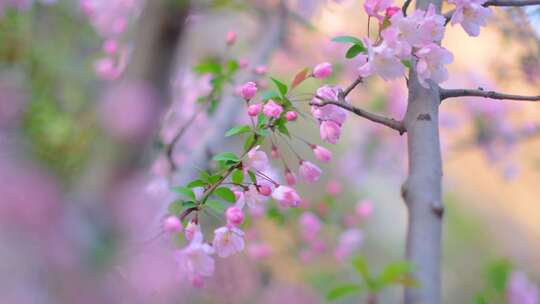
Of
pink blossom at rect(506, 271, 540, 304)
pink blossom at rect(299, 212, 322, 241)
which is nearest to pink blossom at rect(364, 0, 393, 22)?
pink blossom at rect(506, 271, 540, 304)

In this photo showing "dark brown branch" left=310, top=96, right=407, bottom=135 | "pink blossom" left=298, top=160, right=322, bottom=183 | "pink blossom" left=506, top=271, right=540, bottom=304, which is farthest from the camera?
"pink blossom" left=506, top=271, right=540, bottom=304

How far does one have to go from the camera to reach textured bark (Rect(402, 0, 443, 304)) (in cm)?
53

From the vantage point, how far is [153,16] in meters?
1.27

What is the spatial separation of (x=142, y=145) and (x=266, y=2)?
94cm

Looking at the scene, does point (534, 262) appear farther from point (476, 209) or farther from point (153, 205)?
point (153, 205)

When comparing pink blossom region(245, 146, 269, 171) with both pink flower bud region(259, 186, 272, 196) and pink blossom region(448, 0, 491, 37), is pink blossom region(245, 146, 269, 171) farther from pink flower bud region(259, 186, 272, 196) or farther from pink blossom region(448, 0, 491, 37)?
pink blossom region(448, 0, 491, 37)

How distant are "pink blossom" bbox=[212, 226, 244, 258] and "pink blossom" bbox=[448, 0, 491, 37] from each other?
0.37 m

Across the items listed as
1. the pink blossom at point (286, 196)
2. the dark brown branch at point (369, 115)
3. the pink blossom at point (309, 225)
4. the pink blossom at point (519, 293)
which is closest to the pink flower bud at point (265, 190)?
the pink blossom at point (286, 196)

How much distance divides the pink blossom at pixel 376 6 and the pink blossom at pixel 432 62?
0.07 meters

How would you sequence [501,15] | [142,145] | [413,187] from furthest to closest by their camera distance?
1. [501,15]
2. [142,145]
3. [413,187]

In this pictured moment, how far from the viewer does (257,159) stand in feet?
2.36

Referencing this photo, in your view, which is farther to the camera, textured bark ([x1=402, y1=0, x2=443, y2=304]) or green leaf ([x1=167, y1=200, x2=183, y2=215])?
green leaf ([x1=167, y1=200, x2=183, y2=215])

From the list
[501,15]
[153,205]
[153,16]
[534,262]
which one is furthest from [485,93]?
[534,262]

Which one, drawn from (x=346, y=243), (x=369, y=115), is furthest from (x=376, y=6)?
(x=346, y=243)
